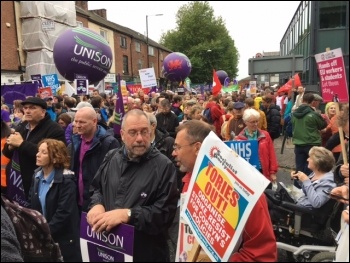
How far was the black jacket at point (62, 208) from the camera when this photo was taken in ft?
9.04

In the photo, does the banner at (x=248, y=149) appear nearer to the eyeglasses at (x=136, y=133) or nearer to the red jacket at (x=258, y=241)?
the eyeglasses at (x=136, y=133)

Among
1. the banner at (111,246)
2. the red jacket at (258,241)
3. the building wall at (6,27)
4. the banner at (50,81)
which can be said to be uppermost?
the banner at (50,81)

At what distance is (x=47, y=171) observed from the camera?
2.88 metres

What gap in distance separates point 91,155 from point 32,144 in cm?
54

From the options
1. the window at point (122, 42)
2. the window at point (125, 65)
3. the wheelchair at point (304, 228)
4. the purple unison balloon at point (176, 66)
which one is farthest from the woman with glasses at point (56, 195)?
the window at point (125, 65)

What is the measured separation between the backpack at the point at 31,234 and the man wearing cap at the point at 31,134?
1525mm

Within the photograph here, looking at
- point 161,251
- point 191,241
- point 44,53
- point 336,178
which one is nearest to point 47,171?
point 161,251

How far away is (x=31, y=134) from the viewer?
3.47 metres

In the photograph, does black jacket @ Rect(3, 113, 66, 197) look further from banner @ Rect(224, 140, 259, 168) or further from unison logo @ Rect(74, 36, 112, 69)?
unison logo @ Rect(74, 36, 112, 69)

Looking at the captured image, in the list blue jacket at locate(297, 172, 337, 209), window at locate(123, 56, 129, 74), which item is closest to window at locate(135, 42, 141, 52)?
window at locate(123, 56, 129, 74)

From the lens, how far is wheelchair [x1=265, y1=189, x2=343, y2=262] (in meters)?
3.20

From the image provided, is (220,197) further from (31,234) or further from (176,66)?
(176,66)

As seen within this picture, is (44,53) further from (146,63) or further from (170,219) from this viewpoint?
(146,63)

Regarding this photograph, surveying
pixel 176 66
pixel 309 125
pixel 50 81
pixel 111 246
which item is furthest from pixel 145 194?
pixel 176 66
